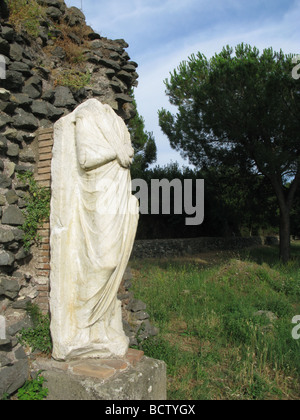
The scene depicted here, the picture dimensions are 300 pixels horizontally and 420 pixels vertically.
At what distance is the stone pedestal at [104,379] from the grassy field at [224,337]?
0.75 metres

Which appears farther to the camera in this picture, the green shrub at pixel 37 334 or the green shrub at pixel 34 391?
the green shrub at pixel 37 334

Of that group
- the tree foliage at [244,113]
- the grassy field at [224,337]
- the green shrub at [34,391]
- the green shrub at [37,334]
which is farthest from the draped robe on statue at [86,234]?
the tree foliage at [244,113]

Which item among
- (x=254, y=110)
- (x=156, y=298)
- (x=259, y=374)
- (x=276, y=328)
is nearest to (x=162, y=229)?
(x=254, y=110)

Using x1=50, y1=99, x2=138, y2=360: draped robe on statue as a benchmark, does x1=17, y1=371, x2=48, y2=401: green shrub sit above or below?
below

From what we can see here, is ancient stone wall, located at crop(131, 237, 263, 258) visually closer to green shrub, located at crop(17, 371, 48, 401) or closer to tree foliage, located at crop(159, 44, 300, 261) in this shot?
tree foliage, located at crop(159, 44, 300, 261)

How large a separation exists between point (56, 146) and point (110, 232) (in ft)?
2.74

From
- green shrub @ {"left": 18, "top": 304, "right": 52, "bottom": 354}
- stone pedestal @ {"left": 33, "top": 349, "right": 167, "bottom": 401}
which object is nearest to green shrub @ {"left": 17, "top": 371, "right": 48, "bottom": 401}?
stone pedestal @ {"left": 33, "top": 349, "right": 167, "bottom": 401}

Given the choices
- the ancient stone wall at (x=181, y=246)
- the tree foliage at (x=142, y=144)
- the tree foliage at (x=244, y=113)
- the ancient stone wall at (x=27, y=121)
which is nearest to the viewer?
the ancient stone wall at (x=27, y=121)

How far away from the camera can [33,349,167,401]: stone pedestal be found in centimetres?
234

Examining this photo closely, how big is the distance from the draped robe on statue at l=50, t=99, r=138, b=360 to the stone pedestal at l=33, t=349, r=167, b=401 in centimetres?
9

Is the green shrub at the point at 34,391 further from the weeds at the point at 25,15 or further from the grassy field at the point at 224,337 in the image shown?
the weeds at the point at 25,15

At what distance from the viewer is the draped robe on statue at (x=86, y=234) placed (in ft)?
8.27
